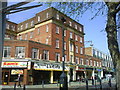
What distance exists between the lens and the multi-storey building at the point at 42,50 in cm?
2422

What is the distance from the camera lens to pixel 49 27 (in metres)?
30.3

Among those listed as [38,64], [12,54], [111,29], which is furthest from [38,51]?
[111,29]

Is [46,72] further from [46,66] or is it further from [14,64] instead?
[14,64]

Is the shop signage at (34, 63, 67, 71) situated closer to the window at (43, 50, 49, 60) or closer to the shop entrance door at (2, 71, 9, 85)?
the window at (43, 50, 49, 60)

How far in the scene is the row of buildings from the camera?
2422 centimetres

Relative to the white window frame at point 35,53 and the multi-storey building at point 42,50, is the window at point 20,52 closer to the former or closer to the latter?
the multi-storey building at point 42,50

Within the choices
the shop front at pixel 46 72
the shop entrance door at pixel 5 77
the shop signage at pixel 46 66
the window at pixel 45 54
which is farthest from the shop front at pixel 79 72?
the shop entrance door at pixel 5 77

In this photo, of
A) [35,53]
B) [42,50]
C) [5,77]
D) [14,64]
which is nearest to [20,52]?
[14,64]

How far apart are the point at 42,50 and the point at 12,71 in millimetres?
6423

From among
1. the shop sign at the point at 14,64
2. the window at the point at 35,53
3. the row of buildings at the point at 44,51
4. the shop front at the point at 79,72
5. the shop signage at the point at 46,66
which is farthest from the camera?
the shop front at the point at 79,72

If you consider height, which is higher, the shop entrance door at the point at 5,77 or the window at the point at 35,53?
the window at the point at 35,53

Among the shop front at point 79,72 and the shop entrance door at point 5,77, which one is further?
the shop front at point 79,72

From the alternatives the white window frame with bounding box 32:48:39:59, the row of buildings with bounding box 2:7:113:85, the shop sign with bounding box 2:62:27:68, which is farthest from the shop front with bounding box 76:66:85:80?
the shop sign with bounding box 2:62:27:68

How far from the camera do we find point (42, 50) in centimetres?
2748
